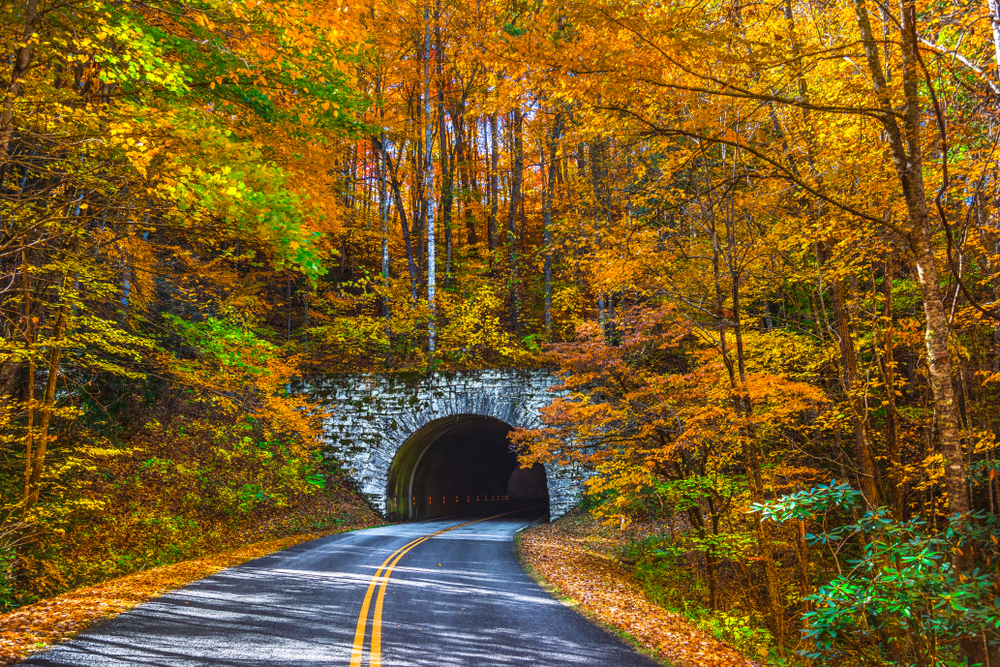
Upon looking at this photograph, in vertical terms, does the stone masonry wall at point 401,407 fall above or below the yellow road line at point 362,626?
above

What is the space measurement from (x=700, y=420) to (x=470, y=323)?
1079 centimetres

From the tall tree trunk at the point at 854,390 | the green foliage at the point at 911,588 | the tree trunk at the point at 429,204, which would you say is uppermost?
the tree trunk at the point at 429,204

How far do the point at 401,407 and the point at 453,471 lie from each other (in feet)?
29.6

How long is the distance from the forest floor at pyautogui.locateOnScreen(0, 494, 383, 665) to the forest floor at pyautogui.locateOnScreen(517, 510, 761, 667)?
548 centimetres

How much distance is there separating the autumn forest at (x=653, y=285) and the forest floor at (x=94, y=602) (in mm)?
1158

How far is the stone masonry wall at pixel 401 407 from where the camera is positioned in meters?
18.0

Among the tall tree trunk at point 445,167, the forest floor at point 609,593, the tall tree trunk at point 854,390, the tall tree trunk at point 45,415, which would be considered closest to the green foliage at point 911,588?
the forest floor at point 609,593

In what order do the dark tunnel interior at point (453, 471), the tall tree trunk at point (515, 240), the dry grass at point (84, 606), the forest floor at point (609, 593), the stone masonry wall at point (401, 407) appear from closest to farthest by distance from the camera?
the dry grass at point (84, 606)
the forest floor at point (609, 593)
the stone masonry wall at point (401, 407)
the dark tunnel interior at point (453, 471)
the tall tree trunk at point (515, 240)

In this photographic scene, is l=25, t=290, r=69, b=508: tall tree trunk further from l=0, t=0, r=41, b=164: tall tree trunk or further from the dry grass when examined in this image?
l=0, t=0, r=41, b=164: tall tree trunk

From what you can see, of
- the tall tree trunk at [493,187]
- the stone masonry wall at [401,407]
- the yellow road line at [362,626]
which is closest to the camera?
the yellow road line at [362,626]

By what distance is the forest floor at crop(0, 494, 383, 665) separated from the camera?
5430 millimetres

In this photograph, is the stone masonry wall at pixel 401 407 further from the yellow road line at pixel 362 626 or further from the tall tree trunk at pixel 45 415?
the tall tree trunk at pixel 45 415

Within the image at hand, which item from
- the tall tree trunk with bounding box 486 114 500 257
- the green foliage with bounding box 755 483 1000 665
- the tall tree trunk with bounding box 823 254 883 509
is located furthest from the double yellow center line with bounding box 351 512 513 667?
the tall tree trunk with bounding box 486 114 500 257

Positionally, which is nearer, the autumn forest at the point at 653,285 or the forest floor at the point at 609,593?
the autumn forest at the point at 653,285
